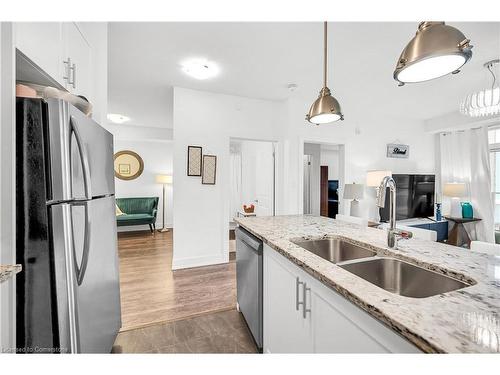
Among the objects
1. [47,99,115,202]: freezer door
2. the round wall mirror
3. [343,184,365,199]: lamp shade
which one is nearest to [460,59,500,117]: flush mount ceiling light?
[343,184,365,199]: lamp shade

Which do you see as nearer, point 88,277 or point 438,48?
point 438,48

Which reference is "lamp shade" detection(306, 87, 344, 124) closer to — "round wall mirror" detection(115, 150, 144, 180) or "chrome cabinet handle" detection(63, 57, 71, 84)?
"chrome cabinet handle" detection(63, 57, 71, 84)

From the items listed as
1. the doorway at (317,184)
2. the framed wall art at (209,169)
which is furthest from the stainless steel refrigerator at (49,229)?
the doorway at (317,184)

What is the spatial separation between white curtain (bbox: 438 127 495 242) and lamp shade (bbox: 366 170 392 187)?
61.2 inches

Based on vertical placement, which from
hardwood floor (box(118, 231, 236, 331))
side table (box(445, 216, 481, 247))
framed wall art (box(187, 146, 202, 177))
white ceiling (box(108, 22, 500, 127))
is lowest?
hardwood floor (box(118, 231, 236, 331))

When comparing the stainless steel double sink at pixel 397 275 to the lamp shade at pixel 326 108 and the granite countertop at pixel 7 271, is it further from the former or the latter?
the granite countertop at pixel 7 271

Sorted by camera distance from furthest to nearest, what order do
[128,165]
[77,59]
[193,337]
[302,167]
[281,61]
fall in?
[128,165], [302,167], [281,61], [193,337], [77,59]

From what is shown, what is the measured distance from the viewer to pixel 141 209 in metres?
5.71

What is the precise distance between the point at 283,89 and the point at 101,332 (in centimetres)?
341

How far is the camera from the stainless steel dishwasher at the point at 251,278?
1597 mm

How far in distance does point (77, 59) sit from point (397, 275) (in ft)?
7.93

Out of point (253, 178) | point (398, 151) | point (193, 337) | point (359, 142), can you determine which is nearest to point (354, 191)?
point (359, 142)

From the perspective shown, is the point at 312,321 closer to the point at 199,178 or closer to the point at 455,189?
the point at 199,178

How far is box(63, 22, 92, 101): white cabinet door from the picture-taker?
141 centimetres
